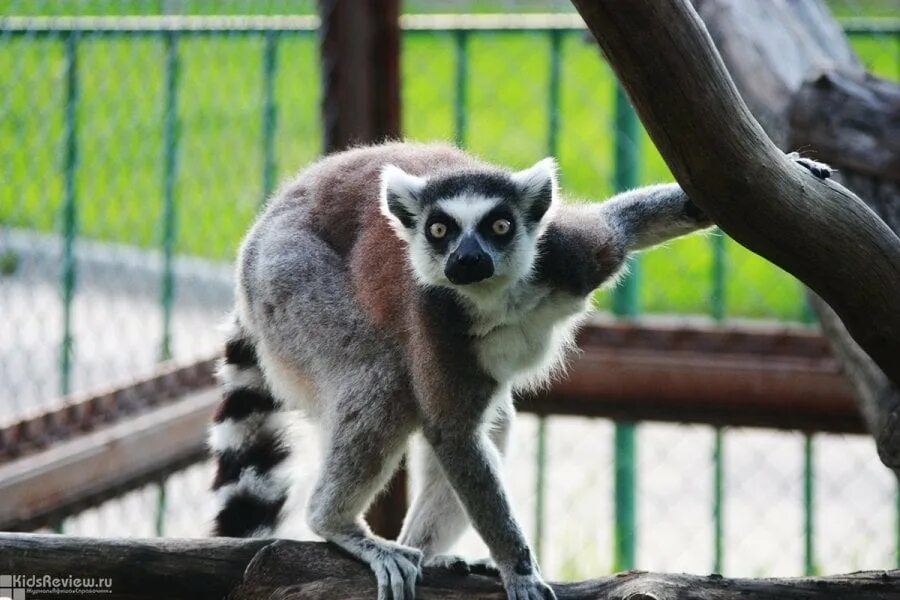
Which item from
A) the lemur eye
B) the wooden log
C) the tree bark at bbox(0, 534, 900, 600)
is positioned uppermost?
the wooden log

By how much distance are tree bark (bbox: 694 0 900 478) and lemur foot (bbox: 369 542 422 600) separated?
53.9 inches

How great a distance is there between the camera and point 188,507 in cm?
518

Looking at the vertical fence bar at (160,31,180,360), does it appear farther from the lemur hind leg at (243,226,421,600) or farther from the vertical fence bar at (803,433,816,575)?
Result: the vertical fence bar at (803,433,816,575)

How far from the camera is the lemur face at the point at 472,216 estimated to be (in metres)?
3.08

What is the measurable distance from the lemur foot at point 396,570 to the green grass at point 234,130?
196cm

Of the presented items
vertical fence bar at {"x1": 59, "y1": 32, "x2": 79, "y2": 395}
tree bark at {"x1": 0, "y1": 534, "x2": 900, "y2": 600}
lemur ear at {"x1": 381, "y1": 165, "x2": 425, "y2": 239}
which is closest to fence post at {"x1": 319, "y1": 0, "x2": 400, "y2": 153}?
vertical fence bar at {"x1": 59, "y1": 32, "x2": 79, "y2": 395}

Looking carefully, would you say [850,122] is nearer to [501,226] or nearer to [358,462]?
[501,226]

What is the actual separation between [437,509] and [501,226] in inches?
34.5

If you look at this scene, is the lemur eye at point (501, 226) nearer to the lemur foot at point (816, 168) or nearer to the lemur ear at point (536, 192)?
the lemur ear at point (536, 192)

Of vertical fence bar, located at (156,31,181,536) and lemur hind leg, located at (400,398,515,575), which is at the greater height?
vertical fence bar, located at (156,31,181,536)

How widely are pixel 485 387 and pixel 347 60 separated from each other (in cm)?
195

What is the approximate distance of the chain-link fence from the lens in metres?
4.44

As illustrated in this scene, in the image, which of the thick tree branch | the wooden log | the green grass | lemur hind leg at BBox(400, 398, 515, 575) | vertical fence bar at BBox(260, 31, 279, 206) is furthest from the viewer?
vertical fence bar at BBox(260, 31, 279, 206)

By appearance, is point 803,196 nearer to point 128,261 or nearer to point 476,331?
point 476,331
